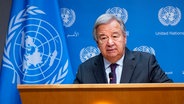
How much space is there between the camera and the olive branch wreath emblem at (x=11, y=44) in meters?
3.03

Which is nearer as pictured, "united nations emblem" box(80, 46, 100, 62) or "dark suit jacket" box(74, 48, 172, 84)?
"dark suit jacket" box(74, 48, 172, 84)

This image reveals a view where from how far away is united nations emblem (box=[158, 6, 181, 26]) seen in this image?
11.2 feet

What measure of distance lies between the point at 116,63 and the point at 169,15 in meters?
1.66

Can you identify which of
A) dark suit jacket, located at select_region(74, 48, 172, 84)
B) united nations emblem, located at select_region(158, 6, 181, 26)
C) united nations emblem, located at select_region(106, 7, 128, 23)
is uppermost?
united nations emblem, located at select_region(106, 7, 128, 23)

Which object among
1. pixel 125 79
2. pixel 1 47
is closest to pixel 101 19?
pixel 125 79

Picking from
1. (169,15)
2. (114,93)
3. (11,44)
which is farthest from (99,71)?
(169,15)

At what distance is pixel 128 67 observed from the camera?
204cm

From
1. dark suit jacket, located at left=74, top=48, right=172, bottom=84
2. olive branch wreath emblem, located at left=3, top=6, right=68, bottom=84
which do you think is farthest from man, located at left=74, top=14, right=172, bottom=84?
olive branch wreath emblem, located at left=3, top=6, right=68, bottom=84

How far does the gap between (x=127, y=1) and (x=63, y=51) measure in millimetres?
1022

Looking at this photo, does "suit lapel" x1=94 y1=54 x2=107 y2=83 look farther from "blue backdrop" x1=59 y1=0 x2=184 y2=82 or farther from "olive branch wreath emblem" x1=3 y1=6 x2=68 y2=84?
"blue backdrop" x1=59 y1=0 x2=184 y2=82

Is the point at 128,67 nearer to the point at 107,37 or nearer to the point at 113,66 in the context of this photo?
the point at 113,66

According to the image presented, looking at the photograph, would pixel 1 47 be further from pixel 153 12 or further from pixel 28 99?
pixel 28 99

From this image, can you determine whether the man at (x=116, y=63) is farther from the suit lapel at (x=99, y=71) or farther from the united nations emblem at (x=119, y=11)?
the united nations emblem at (x=119, y=11)

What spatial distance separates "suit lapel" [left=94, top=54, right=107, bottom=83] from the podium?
0.81m
